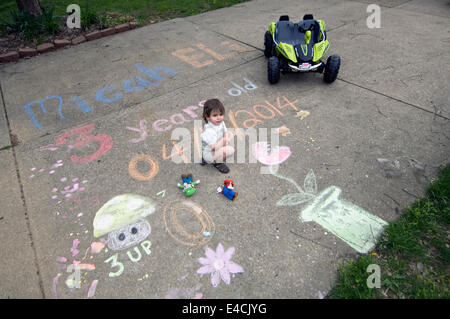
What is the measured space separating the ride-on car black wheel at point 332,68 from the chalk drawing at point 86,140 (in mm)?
3176

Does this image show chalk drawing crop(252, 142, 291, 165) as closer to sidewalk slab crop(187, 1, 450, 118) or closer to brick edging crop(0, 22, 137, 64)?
sidewalk slab crop(187, 1, 450, 118)

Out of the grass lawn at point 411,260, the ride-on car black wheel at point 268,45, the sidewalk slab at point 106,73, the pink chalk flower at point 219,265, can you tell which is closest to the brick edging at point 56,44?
the sidewalk slab at point 106,73

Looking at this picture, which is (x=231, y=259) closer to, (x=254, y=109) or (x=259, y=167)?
(x=259, y=167)

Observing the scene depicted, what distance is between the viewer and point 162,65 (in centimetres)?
496

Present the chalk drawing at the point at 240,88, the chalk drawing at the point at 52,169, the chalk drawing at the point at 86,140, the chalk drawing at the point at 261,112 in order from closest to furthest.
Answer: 1. the chalk drawing at the point at 52,169
2. the chalk drawing at the point at 86,140
3. the chalk drawing at the point at 261,112
4. the chalk drawing at the point at 240,88

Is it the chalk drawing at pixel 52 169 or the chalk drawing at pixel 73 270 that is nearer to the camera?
the chalk drawing at pixel 73 270

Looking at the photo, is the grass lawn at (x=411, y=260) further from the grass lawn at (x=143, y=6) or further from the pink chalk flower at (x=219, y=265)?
the grass lawn at (x=143, y=6)

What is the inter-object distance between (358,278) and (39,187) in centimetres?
300

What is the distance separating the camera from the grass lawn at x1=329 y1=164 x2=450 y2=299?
77.6 inches

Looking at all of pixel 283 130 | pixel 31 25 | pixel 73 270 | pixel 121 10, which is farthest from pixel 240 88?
pixel 121 10

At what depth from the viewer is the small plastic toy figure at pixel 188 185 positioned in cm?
264
